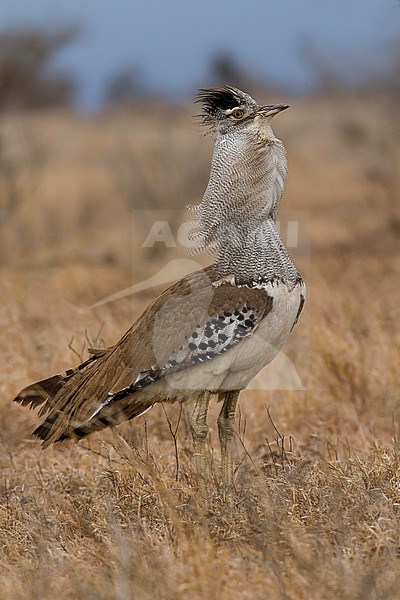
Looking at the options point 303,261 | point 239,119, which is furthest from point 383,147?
point 239,119

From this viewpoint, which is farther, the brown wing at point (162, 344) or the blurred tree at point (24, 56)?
the blurred tree at point (24, 56)

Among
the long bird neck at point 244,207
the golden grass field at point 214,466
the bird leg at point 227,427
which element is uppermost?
the long bird neck at point 244,207

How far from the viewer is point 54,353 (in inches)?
206

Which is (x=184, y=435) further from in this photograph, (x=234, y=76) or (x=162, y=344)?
(x=234, y=76)

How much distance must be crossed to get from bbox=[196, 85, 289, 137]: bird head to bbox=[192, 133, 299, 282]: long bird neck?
0.04 m

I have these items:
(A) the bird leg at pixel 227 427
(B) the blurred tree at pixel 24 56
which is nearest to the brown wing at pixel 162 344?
(A) the bird leg at pixel 227 427

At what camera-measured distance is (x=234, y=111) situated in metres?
3.48

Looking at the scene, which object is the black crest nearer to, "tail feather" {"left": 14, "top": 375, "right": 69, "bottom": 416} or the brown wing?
the brown wing

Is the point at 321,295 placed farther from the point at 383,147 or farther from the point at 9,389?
the point at 383,147

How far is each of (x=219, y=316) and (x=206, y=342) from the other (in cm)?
9

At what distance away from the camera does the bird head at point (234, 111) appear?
11.3 feet

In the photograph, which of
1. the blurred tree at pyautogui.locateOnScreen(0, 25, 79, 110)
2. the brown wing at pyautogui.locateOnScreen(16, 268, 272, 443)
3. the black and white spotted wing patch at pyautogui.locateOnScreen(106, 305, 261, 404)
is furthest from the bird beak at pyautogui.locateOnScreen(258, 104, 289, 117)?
the blurred tree at pyautogui.locateOnScreen(0, 25, 79, 110)

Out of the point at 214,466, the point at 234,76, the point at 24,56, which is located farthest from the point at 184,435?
the point at 234,76

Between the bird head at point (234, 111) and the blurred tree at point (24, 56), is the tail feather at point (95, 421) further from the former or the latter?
the blurred tree at point (24, 56)
